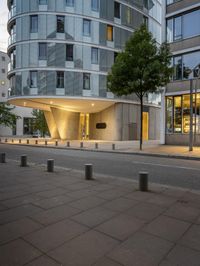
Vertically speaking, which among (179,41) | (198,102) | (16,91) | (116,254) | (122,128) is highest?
(179,41)

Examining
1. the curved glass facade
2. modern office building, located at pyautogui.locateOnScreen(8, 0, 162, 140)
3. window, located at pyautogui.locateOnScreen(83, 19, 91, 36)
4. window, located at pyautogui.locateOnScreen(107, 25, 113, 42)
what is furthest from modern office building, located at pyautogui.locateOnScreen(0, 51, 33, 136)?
window, located at pyautogui.locateOnScreen(107, 25, 113, 42)

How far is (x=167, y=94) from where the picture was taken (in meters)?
22.4

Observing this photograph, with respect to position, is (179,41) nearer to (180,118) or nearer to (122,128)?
(180,118)

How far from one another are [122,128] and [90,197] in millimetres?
27107

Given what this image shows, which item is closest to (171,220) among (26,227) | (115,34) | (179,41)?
(26,227)

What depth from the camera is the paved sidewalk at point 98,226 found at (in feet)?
9.59

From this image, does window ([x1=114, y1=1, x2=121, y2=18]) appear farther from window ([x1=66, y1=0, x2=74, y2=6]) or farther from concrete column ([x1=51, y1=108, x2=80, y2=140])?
concrete column ([x1=51, y1=108, x2=80, y2=140])

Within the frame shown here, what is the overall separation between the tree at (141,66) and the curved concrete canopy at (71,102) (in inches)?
478

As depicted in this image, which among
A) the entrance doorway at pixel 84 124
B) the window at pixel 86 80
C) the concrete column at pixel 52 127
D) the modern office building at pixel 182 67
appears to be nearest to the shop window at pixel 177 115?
the modern office building at pixel 182 67

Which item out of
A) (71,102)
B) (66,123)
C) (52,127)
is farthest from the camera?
(52,127)

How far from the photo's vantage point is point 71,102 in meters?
29.9

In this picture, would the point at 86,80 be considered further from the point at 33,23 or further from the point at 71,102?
the point at 33,23

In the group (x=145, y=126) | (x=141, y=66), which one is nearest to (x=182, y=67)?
(x=141, y=66)

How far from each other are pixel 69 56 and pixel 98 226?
27745 mm
